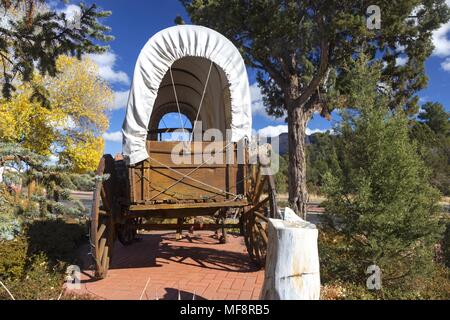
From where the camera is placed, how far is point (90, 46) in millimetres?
5145

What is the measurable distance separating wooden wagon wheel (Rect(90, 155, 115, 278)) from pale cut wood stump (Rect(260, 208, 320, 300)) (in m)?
2.22

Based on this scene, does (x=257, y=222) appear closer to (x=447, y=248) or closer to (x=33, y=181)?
(x=33, y=181)

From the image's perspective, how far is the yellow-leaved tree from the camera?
977 cm

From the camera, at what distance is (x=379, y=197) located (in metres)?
4.43

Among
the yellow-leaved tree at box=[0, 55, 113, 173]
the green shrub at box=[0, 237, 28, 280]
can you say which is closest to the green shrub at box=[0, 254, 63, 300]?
the green shrub at box=[0, 237, 28, 280]

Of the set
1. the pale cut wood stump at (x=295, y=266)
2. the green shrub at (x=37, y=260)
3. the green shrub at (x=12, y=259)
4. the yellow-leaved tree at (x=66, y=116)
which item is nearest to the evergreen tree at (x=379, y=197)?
the pale cut wood stump at (x=295, y=266)

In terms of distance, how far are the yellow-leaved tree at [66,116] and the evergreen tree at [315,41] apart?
539cm

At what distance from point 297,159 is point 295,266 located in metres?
6.26

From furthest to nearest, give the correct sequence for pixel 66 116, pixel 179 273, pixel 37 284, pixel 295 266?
pixel 66 116 → pixel 179 273 → pixel 37 284 → pixel 295 266

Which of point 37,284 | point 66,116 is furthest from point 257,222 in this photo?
point 66,116

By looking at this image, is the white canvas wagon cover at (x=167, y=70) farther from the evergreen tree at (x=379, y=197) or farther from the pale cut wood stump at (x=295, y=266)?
the pale cut wood stump at (x=295, y=266)
